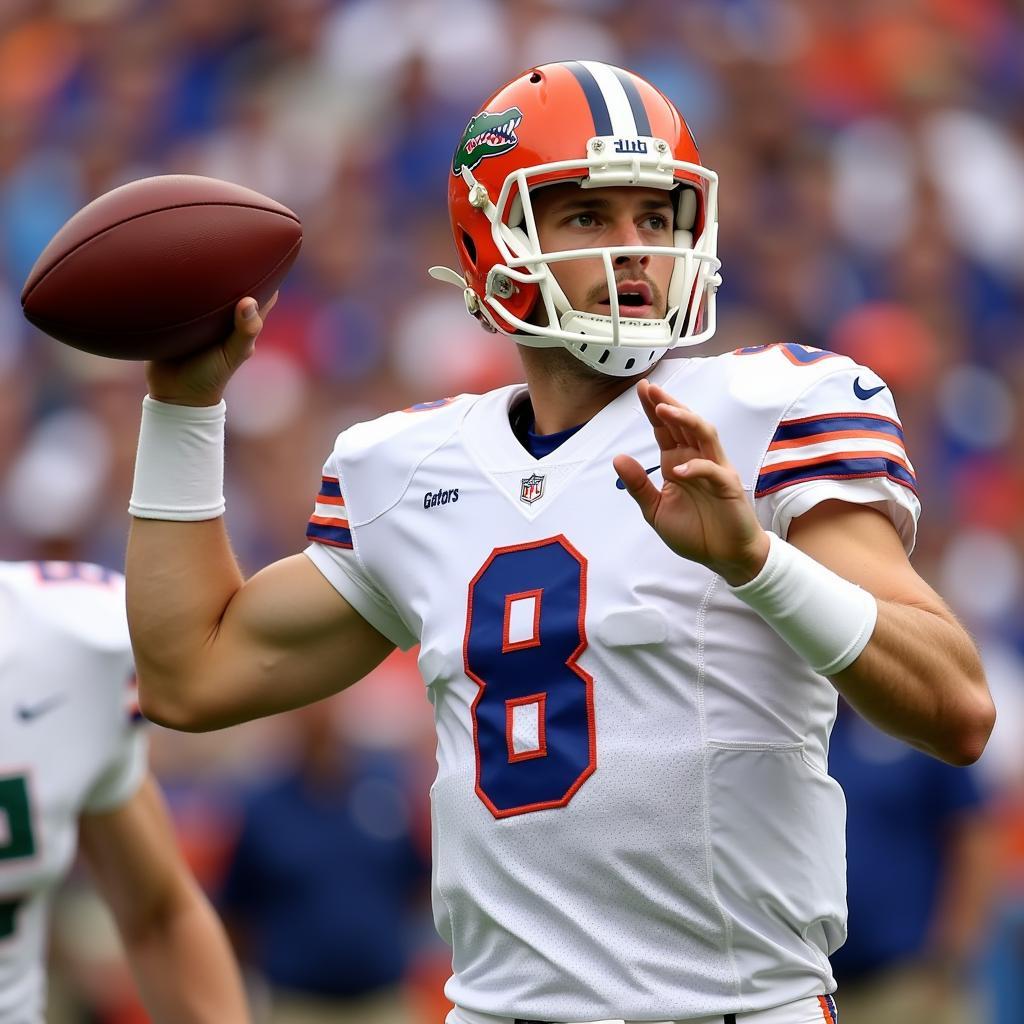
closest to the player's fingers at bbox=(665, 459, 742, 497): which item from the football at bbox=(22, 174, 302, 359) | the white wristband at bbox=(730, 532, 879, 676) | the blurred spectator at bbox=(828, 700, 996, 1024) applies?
the white wristband at bbox=(730, 532, 879, 676)

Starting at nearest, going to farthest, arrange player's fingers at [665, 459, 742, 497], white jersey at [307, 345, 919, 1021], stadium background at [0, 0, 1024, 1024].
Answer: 1. player's fingers at [665, 459, 742, 497]
2. white jersey at [307, 345, 919, 1021]
3. stadium background at [0, 0, 1024, 1024]

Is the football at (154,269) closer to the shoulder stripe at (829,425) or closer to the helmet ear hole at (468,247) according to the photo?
the helmet ear hole at (468,247)

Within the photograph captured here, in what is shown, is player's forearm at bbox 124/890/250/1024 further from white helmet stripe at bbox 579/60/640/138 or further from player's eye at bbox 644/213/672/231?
white helmet stripe at bbox 579/60/640/138

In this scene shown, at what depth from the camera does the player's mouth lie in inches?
119

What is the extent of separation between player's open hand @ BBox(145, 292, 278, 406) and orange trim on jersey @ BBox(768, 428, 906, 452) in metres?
0.88

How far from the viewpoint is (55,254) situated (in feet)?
10.3

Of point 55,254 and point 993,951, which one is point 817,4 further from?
point 55,254

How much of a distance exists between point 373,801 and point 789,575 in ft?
11.7

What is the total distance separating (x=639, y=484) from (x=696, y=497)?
76mm

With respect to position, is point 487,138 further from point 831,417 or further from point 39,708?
point 39,708

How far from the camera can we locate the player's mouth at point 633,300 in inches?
119

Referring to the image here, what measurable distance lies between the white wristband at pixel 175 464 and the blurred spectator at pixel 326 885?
2.68 m

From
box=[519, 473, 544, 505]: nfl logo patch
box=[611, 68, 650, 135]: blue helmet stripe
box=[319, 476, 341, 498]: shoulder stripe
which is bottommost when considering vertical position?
box=[319, 476, 341, 498]: shoulder stripe

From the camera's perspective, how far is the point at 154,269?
10.2 ft
